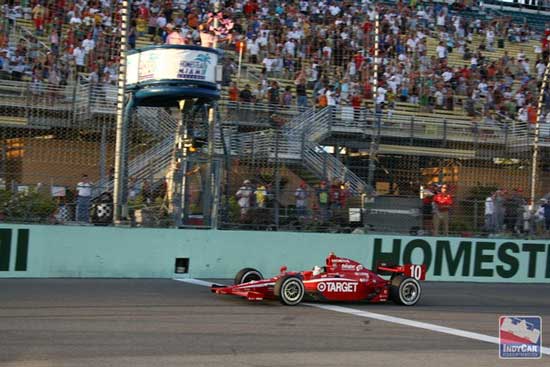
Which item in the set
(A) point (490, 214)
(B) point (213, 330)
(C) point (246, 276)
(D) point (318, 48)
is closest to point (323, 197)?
(A) point (490, 214)

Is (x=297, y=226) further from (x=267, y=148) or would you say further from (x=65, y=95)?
(x=65, y=95)

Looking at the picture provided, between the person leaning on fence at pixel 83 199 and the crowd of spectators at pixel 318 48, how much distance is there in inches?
165

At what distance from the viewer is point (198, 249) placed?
15328 millimetres

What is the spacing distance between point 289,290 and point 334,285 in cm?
70

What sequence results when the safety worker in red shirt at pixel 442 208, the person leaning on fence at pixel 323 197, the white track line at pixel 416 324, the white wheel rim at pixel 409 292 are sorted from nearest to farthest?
the white track line at pixel 416 324, the white wheel rim at pixel 409 292, the person leaning on fence at pixel 323 197, the safety worker in red shirt at pixel 442 208

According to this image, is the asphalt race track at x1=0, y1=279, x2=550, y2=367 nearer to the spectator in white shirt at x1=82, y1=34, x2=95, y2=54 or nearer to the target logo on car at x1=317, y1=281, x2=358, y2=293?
the target logo on car at x1=317, y1=281, x2=358, y2=293

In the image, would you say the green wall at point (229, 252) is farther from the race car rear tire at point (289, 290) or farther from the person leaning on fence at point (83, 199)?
the race car rear tire at point (289, 290)

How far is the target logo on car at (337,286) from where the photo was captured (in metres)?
12.0

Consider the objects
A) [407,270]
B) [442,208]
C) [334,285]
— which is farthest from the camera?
[442,208]

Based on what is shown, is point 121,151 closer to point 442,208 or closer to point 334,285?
point 334,285

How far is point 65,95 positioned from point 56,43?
12.7 feet

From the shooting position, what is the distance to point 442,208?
16.6 metres

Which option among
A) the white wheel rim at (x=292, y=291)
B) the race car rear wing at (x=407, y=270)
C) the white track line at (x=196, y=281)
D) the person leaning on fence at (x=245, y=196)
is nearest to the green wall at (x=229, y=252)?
the white track line at (x=196, y=281)

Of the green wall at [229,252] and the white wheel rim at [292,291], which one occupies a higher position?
the green wall at [229,252]
